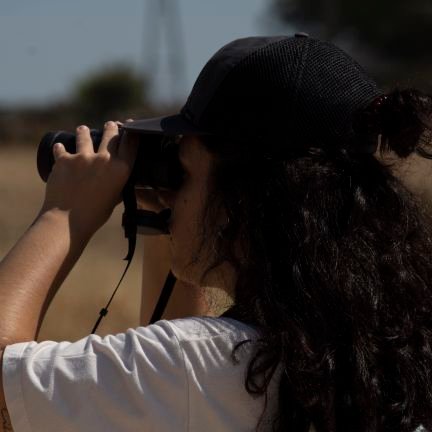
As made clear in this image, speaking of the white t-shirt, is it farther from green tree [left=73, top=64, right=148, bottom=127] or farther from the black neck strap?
green tree [left=73, top=64, right=148, bottom=127]

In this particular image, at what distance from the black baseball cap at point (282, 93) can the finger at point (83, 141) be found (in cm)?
14

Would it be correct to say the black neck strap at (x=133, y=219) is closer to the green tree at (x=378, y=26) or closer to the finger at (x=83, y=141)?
the finger at (x=83, y=141)

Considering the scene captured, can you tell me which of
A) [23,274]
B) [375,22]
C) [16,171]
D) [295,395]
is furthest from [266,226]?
[375,22]

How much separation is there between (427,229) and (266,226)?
301 mm

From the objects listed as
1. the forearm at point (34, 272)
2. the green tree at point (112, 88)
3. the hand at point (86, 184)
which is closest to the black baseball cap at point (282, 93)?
the hand at point (86, 184)

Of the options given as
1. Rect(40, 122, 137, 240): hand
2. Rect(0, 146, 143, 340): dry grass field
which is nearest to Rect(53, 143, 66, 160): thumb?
Rect(40, 122, 137, 240): hand

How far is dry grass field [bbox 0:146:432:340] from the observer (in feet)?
10.5

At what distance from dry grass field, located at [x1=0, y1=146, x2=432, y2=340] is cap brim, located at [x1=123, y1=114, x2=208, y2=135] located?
0.36 meters

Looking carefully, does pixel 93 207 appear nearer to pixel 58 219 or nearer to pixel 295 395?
pixel 58 219

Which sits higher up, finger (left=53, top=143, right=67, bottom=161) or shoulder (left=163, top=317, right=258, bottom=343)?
finger (left=53, top=143, right=67, bottom=161)

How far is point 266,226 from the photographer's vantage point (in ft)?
5.51

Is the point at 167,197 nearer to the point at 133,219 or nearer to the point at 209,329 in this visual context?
the point at 133,219

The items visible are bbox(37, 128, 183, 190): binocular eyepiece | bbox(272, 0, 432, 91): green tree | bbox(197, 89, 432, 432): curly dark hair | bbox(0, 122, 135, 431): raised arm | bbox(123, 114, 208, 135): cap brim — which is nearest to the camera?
A: bbox(197, 89, 432, 432): curly dark hair

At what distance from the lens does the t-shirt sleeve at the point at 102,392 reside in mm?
1567
